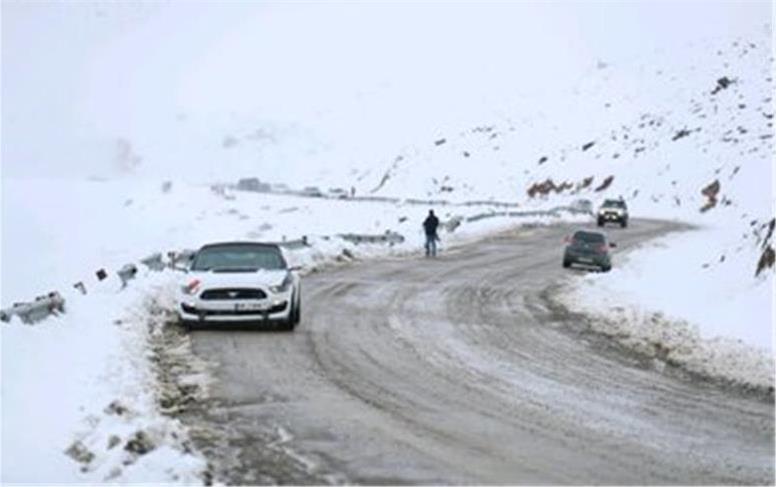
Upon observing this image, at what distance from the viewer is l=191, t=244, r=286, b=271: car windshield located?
808 inches

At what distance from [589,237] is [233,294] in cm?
2023

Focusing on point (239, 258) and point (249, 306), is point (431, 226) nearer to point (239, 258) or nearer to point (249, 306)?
point (239, 258)

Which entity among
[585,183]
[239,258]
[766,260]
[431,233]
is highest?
[585,183]

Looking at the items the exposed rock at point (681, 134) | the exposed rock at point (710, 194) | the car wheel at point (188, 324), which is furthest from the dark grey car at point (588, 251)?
the exposed rock at point (681, 134)

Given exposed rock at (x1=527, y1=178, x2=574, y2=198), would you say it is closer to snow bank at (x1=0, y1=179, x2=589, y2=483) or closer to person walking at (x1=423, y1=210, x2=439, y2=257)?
snow bank at (x1=0, y1=179, x2=589, y2=483)

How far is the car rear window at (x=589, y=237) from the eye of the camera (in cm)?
3719

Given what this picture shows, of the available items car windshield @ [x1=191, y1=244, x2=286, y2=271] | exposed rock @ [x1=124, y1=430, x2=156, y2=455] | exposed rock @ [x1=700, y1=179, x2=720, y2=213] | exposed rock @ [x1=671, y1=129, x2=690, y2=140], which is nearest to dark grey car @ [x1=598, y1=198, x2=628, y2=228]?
exposed rock @ [x1=700, y1=179, x2=720, y2=213]

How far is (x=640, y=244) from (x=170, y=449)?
132 feet

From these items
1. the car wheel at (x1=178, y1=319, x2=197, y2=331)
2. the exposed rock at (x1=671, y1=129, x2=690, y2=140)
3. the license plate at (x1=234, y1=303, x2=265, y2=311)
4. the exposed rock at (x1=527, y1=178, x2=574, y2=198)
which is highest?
the exposed rock at (x1=671, y1=129, x2=690, y2=140)

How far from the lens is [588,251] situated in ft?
120

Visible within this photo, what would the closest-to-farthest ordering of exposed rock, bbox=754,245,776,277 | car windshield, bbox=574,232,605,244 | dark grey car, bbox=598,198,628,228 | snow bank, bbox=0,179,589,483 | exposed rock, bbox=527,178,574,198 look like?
snow bank, bbox=0,179,589,483
exposed rock, bbox=754,245,776,277
car windshield, bbox=574,232,605,244
dark grey car, bbox=598,198,628,228
exposed rock, bbox=527,178,574,198

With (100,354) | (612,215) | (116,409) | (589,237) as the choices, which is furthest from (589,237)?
(116,409)

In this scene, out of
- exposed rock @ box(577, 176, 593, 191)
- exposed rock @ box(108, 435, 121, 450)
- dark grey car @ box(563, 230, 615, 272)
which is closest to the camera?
exposed rock @ box(108, 435, 121, 450)

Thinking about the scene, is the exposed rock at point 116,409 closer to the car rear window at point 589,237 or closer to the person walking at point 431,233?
the car rear window at point 589,237
